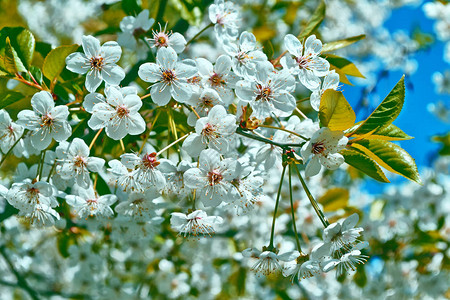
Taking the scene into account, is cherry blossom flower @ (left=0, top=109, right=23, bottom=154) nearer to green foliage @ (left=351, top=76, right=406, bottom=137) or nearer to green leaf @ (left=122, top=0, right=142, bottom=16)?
green leaf @ (left=122, top=0, right=142, bottom=16)

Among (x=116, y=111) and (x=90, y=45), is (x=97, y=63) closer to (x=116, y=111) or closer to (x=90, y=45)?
(x=90, y=45)

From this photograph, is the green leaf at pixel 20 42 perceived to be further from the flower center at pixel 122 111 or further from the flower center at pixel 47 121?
the flower center at pixel 122 111

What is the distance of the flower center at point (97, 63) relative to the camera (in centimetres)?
152

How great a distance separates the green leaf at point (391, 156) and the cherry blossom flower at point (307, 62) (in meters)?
0.29

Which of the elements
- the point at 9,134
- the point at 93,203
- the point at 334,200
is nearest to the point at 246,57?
the point at 93,203

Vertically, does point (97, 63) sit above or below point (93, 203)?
above

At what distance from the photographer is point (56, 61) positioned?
1.56 metres

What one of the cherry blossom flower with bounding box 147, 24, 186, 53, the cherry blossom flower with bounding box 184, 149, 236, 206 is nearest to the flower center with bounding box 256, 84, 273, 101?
the cherry blossom flower with bounding box 184, 149, 236, 206

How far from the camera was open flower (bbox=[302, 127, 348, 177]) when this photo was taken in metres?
1.30

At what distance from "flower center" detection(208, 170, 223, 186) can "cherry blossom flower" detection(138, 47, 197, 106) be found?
0.87 ft

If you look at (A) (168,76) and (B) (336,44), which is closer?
(A) (168,76)

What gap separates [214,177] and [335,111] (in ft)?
1.48

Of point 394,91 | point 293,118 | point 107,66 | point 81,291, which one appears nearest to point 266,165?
point 293,118

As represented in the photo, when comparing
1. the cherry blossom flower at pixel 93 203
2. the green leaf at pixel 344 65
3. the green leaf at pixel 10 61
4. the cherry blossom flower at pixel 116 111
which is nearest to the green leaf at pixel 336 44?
the green leaf at pixel 344 65
